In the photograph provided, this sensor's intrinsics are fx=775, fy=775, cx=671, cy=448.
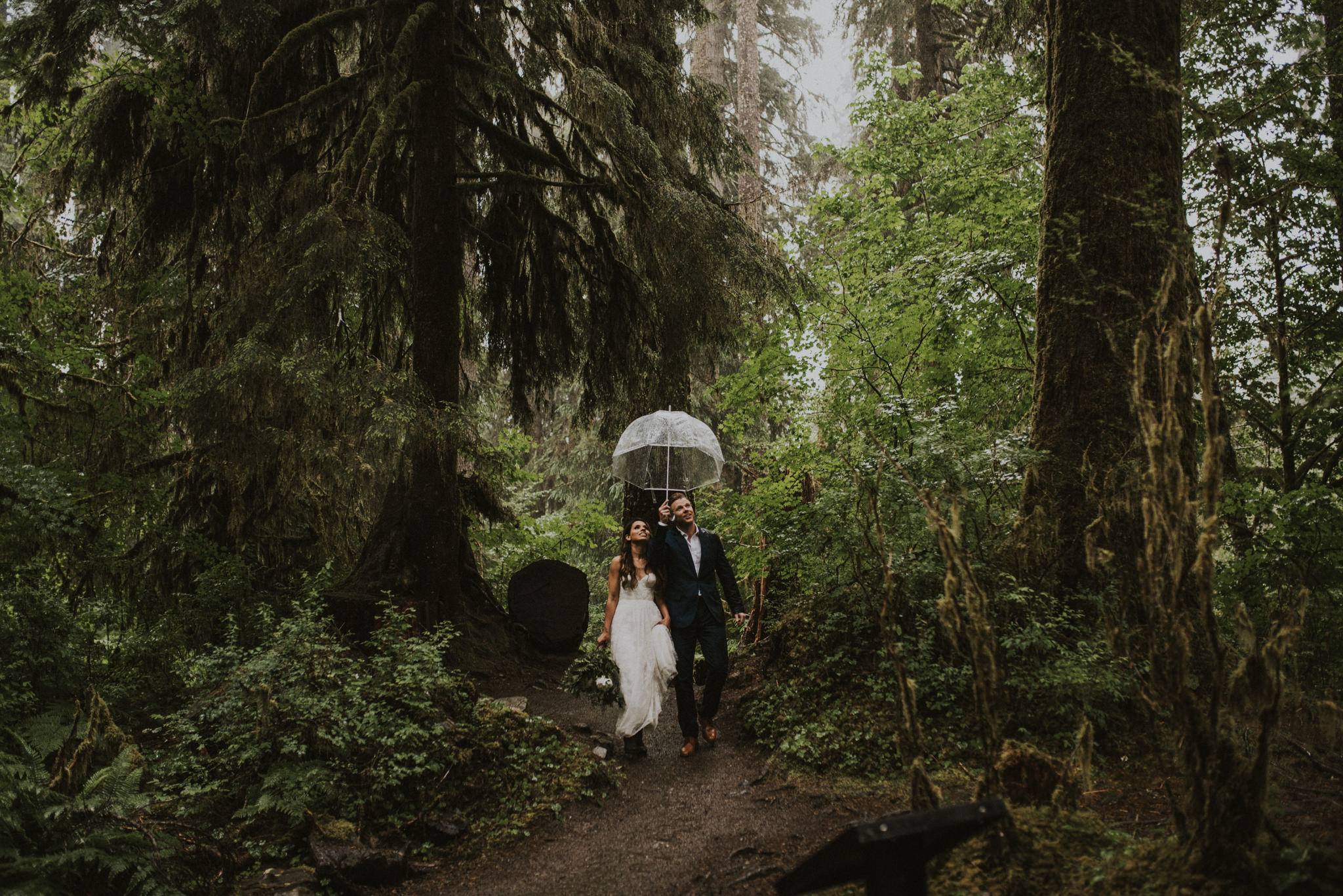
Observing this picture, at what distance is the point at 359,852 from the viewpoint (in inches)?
163

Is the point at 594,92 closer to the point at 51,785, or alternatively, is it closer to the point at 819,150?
the point at 819,150

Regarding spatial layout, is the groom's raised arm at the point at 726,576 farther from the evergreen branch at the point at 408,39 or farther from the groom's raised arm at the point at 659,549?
the evergreen branch at the point at 408,39

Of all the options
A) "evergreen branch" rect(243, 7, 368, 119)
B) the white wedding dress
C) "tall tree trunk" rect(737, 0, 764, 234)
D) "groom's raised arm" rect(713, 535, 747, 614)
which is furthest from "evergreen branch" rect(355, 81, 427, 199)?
"tall tree trunk" rect(737, 0, 764, 234)

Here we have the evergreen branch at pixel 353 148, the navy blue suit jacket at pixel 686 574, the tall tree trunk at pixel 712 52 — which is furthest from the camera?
the tall tree trunk at pixel 712 52

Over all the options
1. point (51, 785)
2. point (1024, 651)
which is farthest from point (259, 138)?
point (1024, 651)

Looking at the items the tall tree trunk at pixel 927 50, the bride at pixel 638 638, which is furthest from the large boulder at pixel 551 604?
the tall tree trunk at pixel 927 50

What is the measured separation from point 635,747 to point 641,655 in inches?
28.6

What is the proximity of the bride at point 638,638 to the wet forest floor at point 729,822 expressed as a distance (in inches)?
14.0

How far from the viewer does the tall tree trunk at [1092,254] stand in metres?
5.04

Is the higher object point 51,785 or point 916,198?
point 916,198

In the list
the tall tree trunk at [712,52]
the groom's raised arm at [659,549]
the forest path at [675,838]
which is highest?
the tall tree trunk at [712,52]

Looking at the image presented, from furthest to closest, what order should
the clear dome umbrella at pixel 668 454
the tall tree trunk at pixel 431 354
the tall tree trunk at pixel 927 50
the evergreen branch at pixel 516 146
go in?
the tall tree trunk at pixel 927 50 → the evergreen branch at pixel 516 146 → the tall tree trunk at pixel 431 354 → the clear dome umbrella at pixel 668 454

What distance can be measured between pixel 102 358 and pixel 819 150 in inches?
336

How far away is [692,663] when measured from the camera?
6.14 m
